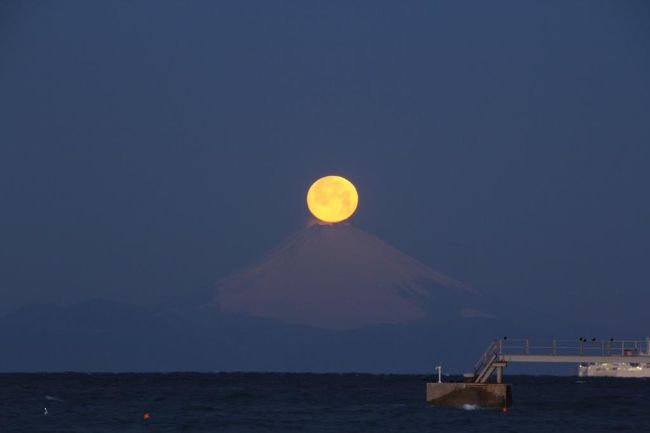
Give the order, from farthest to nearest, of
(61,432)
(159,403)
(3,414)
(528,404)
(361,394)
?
(361,394), (159,403), (528,404), (3,414), (61,432)

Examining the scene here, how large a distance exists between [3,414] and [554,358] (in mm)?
43445

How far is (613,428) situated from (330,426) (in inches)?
743

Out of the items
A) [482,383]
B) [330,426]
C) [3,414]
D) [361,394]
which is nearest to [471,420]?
[482,383]

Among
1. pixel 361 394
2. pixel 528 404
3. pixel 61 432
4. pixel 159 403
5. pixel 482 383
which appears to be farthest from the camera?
pixel 361 394

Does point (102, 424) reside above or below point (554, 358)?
A: below

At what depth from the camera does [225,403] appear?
124 metres

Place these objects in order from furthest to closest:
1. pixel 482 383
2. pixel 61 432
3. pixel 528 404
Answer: pixel 528 404 → pixel 482 383 → pixel 61 432

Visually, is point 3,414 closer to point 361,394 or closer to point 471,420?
point 471,420

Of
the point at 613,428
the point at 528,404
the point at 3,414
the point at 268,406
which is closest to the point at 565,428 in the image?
the point at 613,428

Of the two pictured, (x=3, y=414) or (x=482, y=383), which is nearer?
(x=482, y=383)

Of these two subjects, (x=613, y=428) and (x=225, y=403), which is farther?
(x=225, y=403)

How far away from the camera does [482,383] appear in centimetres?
9300

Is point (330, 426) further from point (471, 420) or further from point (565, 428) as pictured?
point (565, 428)

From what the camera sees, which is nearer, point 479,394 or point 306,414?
point 479,394
